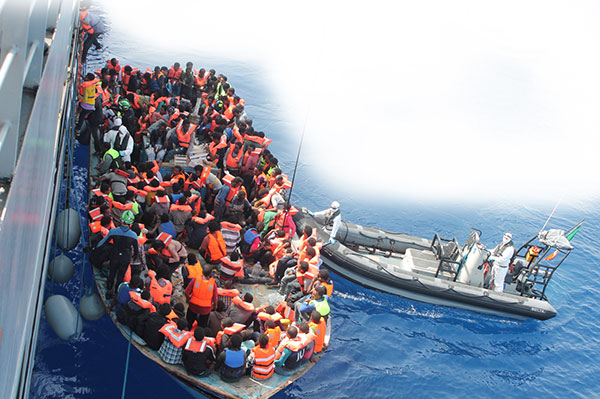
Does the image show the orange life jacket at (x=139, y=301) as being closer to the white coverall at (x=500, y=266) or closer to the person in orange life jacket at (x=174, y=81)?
the white coverall at (x=500, y=266)

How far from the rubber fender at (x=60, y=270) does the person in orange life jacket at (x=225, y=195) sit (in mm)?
2531

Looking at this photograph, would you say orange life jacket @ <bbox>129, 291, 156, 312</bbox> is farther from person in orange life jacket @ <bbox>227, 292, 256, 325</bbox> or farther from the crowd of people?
person in orange life jacket @ <bbox>227, 292, 256, 325</bbox>

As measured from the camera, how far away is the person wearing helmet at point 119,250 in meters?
6.73

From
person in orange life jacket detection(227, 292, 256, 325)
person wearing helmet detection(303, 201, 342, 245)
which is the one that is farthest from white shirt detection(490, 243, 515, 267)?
person in orange life jacket detection(227, 292, 256, 325)

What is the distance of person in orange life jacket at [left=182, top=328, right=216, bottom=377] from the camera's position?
234 inches

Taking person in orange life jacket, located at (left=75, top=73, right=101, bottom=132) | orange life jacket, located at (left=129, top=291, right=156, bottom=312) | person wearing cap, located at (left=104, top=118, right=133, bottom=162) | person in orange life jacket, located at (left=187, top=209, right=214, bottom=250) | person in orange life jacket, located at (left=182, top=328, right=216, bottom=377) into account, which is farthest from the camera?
person in orange life jacket, located at (left=75, top=73, right=101, bottom=132)

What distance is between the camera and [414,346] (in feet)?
30.7

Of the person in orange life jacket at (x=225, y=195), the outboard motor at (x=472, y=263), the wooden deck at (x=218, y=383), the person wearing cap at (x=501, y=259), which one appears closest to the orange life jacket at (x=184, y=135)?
the person in orange life jacket at (x=225, y=195)

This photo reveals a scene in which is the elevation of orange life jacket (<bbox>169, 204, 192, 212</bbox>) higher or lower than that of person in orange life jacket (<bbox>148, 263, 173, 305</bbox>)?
higher

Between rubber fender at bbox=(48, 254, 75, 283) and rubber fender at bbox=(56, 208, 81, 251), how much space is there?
0.48 m

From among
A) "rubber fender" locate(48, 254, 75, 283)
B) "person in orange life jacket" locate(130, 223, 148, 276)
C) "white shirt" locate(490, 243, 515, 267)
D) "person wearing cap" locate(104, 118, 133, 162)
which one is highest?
"person wearing cap" locate(104, 118, 133, 162)

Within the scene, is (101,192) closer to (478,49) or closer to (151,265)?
(151,265)

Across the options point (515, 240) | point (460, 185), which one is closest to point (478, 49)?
point (460, 185)

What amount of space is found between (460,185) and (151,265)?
11.6 m
